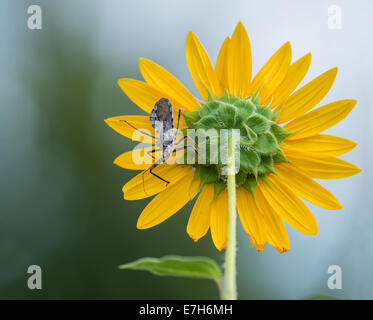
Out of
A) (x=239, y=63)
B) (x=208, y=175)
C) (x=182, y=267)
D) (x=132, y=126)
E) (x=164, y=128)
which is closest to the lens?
(x=182, y=267)

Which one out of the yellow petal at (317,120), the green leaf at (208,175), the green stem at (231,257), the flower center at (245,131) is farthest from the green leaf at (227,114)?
the green stem at (231,257)

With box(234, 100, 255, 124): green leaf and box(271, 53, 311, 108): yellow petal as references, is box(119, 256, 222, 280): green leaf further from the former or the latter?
box(271, 53, 311, 108): yellow petal

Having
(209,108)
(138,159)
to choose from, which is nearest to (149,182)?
(138,159)

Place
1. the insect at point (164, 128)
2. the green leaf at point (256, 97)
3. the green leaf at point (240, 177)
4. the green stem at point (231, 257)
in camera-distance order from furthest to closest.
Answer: the green leaf at point (256, 97), the green leaf at point (240, 177), the insect at point (164, 128), the green stem at point (231, 257)

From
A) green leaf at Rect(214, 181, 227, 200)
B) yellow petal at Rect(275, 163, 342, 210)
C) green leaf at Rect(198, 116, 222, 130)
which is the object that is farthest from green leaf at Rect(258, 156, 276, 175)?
green leaf at Rect(198, 116, 222, 130)

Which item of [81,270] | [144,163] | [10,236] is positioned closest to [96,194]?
[81,270]

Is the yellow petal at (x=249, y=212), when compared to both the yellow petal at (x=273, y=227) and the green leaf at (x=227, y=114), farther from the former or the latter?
the green leaf at (x=227, y=114)

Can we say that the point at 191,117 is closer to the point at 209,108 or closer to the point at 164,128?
the point at 209,108
